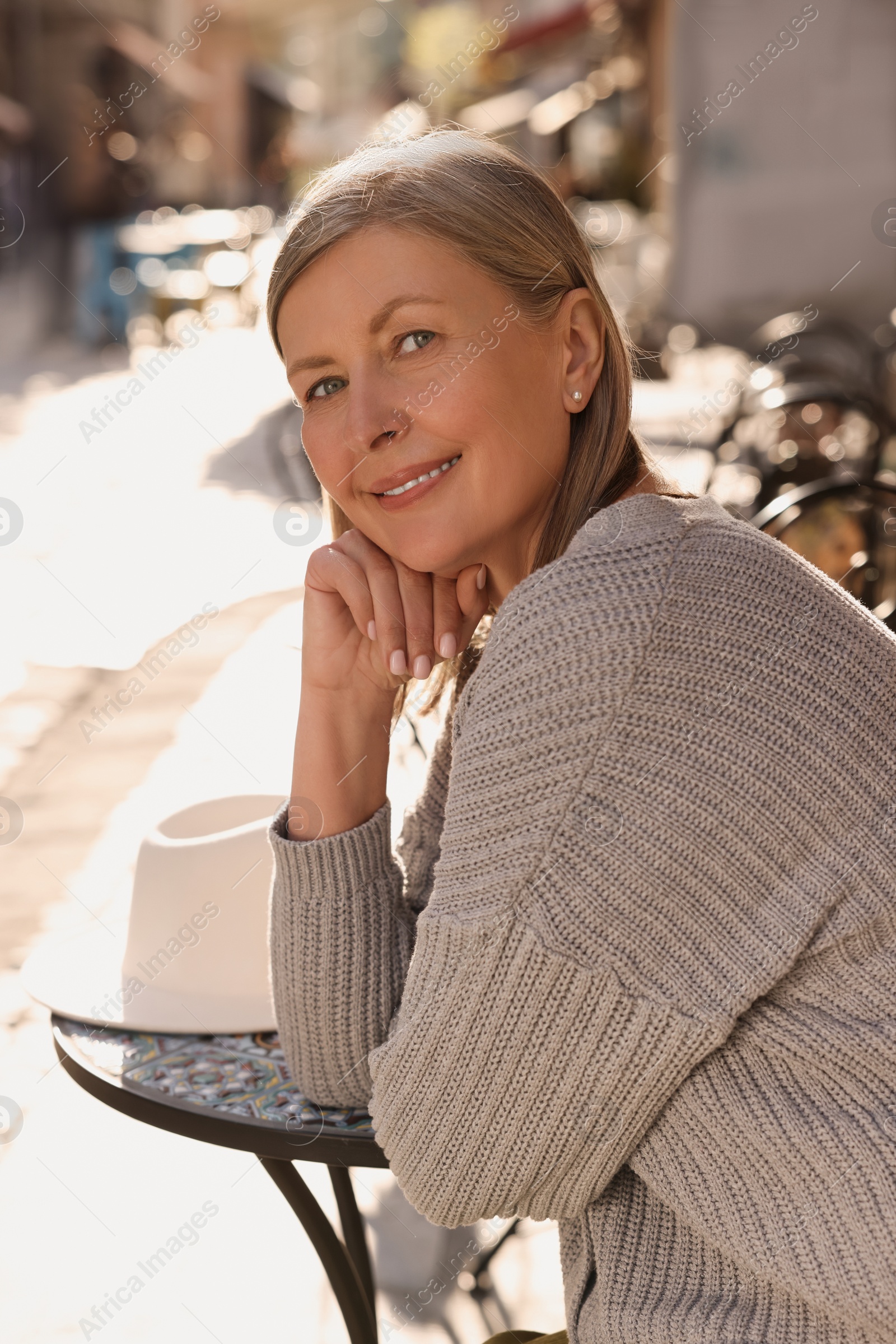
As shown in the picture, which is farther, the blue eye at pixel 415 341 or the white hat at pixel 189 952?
the white hat at pixel 189 952

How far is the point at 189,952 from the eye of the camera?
5.60ft

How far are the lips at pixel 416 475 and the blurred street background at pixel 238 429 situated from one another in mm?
337

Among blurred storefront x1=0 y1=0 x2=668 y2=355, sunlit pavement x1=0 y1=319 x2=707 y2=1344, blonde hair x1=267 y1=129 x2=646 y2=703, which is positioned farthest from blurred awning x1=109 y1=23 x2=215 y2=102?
blonde hair x1=267 y1=129 x2=646 y2=703

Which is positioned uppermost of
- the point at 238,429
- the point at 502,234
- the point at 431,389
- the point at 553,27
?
the point at 502,234

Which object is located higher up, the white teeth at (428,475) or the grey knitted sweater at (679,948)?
the white teeth at (428,475)

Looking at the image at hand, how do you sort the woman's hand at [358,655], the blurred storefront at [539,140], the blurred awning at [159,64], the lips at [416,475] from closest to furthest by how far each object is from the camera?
the lips at [416,475] < the woman's hand at [358,655] < the blurred storefront at [539,140] < the blurred awning at [159,64]

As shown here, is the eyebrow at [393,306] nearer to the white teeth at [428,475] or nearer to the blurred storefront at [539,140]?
the white teeth at [428,475]

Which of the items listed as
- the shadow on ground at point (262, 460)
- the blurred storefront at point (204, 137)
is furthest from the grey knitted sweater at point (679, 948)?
the shadow on ground at point (262, 460)

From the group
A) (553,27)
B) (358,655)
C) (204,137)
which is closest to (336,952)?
(358,655)

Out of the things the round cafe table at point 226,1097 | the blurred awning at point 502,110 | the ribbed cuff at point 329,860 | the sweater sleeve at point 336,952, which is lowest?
the blurred awning at point 502,110

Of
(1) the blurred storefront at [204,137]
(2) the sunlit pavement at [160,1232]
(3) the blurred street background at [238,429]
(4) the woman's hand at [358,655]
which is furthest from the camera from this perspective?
(1) the blurred storefront at [204,137]

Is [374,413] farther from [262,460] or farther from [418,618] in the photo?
[262,460]

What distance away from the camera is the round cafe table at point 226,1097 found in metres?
1.50

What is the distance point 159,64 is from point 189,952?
94.6ft
